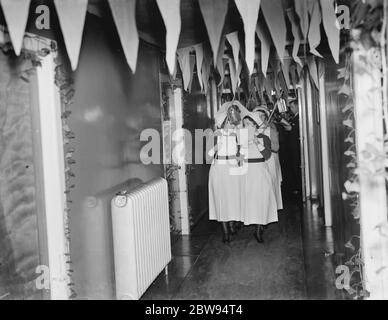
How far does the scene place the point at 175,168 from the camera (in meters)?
5.30

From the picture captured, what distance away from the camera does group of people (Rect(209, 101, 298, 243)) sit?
4.83 m

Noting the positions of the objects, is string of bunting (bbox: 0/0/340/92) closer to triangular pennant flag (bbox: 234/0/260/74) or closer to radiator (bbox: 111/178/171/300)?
triangular pennant flag (bbox: 234/0/260/74)

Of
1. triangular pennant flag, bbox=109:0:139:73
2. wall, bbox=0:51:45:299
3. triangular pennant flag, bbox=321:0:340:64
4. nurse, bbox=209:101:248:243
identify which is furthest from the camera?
nurse, bbox=209:101:248:243

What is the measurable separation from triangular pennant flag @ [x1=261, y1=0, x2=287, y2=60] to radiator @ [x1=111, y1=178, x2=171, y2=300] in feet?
4.66

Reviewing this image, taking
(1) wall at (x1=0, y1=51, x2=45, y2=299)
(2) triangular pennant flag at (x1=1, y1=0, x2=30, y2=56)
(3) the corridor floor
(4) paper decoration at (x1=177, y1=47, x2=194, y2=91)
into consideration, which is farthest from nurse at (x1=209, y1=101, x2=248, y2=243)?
(2) triangular pennant flag at (x1=1, y1=0, x2=30, y2=56)

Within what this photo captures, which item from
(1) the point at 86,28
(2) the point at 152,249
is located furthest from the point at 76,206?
(1) the point at 86,28

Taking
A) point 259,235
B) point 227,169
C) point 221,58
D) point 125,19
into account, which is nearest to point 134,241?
point 221,58

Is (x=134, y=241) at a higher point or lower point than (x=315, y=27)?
lower

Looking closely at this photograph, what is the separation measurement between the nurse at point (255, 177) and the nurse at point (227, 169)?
0.31ft

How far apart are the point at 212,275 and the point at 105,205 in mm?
1238

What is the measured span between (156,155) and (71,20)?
2.71 m

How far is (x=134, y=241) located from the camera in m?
2.92

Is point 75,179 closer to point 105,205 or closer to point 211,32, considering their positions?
point 105,205

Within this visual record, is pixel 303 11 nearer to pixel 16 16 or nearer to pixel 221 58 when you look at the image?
pixel 221 58
